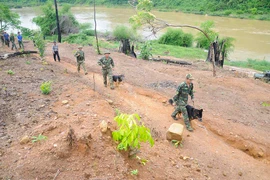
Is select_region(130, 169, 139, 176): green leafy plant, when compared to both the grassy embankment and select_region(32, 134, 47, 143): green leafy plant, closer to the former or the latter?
select_region(32, 134, 47, 143): green leafy plant

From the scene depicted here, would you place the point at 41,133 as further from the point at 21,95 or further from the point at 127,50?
the point at 127,50

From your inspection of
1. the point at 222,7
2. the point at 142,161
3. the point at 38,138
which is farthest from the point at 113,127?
the point at 222,7

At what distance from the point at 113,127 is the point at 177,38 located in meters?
25.7

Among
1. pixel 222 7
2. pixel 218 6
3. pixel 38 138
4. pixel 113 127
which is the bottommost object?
pixel 113 127

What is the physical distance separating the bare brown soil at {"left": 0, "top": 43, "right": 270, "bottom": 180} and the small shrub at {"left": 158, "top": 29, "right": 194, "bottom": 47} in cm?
1859

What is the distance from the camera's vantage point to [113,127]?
5.08 meters

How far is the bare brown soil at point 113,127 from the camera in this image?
364cm

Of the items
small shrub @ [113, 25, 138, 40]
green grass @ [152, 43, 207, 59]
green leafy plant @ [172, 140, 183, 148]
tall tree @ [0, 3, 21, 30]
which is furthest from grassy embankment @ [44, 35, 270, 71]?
green leafy plant @ [172, 140, 183, 148]

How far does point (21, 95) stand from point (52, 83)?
146 centimetres

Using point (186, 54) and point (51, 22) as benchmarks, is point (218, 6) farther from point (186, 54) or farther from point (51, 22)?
point (51, 22)

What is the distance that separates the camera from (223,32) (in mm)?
32094

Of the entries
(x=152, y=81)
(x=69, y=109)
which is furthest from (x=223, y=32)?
(x=69, y=109)

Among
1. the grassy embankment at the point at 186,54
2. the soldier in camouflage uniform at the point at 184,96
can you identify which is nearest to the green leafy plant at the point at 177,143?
the soldier in camouflage uniform at the point at 184,96

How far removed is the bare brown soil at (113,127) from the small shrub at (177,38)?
18594mm
